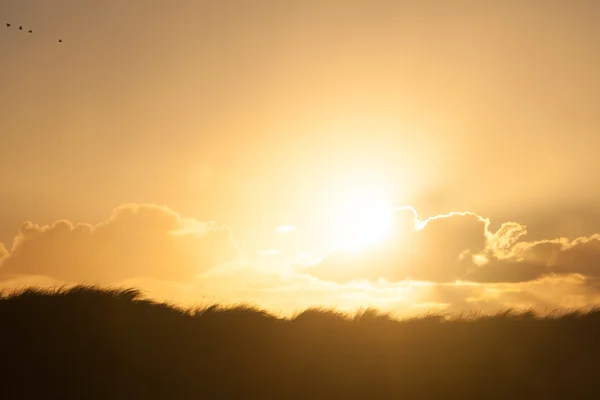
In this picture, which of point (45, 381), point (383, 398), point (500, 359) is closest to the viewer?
point (45, 381)

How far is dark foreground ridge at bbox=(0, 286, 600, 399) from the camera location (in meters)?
15.1

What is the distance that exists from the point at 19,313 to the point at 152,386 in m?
3.75

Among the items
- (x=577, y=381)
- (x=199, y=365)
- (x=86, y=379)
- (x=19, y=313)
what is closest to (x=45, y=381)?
(x=86, y=379)

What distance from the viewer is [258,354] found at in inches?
647

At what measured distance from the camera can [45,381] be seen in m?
14.7

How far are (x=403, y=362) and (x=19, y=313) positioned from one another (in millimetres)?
9198

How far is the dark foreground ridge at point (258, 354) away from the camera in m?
15.1

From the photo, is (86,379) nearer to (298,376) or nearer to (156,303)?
(156,303)

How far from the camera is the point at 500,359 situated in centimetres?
1694

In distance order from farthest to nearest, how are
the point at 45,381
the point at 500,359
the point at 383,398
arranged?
the point at 500,359
the point at 383,398
the point at 45,381

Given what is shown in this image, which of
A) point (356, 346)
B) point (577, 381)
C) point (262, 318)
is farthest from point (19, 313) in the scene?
point (577, 381)

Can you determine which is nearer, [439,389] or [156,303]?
[439,389]

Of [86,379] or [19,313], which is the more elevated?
[19,313]

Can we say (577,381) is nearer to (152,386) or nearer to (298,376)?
(298,376)
